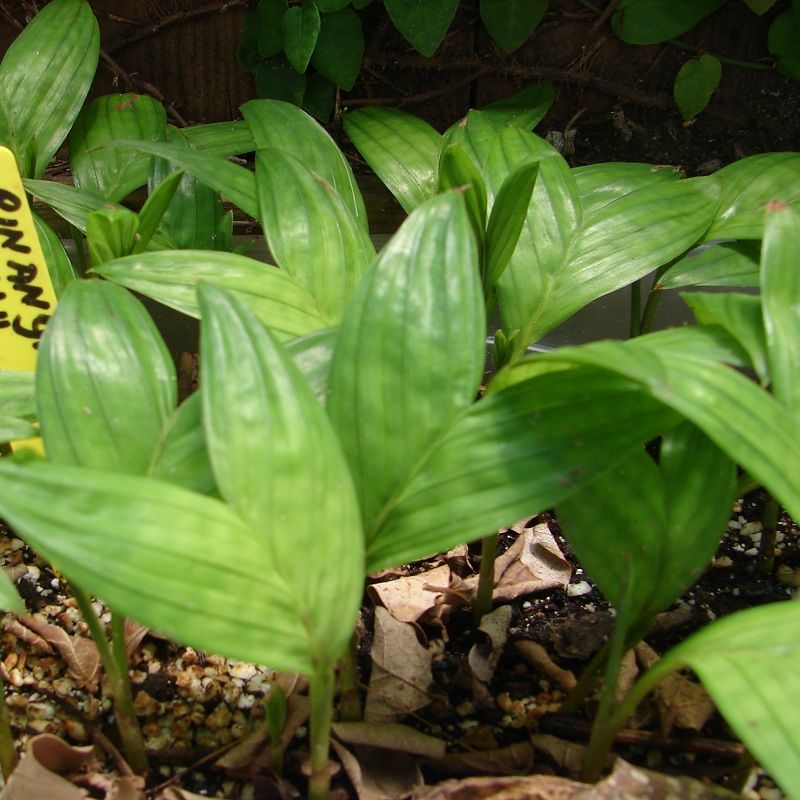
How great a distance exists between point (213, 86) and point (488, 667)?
3.10 ft

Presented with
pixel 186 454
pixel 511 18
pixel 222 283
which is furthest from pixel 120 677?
pixel 511 18

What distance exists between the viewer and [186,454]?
1.97 ft

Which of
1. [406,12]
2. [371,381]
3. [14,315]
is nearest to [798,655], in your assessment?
[371,381]

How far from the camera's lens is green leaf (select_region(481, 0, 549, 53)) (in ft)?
3.85

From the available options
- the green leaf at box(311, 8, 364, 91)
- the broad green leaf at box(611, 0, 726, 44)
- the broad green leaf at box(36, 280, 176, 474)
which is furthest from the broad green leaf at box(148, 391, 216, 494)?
the broad green leaf at box(611, 0, 726, 44)

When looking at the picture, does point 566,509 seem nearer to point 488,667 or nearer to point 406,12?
point 488,667

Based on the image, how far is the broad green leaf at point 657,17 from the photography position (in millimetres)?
1198

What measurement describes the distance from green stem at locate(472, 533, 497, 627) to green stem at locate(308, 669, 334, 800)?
11.0 inches

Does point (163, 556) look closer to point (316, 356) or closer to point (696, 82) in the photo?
point (316, 356)

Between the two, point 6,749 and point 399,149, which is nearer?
point 6,749

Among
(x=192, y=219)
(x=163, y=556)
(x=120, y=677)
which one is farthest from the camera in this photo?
(x=192, y=219)

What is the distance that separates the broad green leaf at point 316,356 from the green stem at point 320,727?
0.66 feet

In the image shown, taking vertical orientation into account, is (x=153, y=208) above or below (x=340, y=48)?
below

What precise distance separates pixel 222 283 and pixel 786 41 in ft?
3.10
